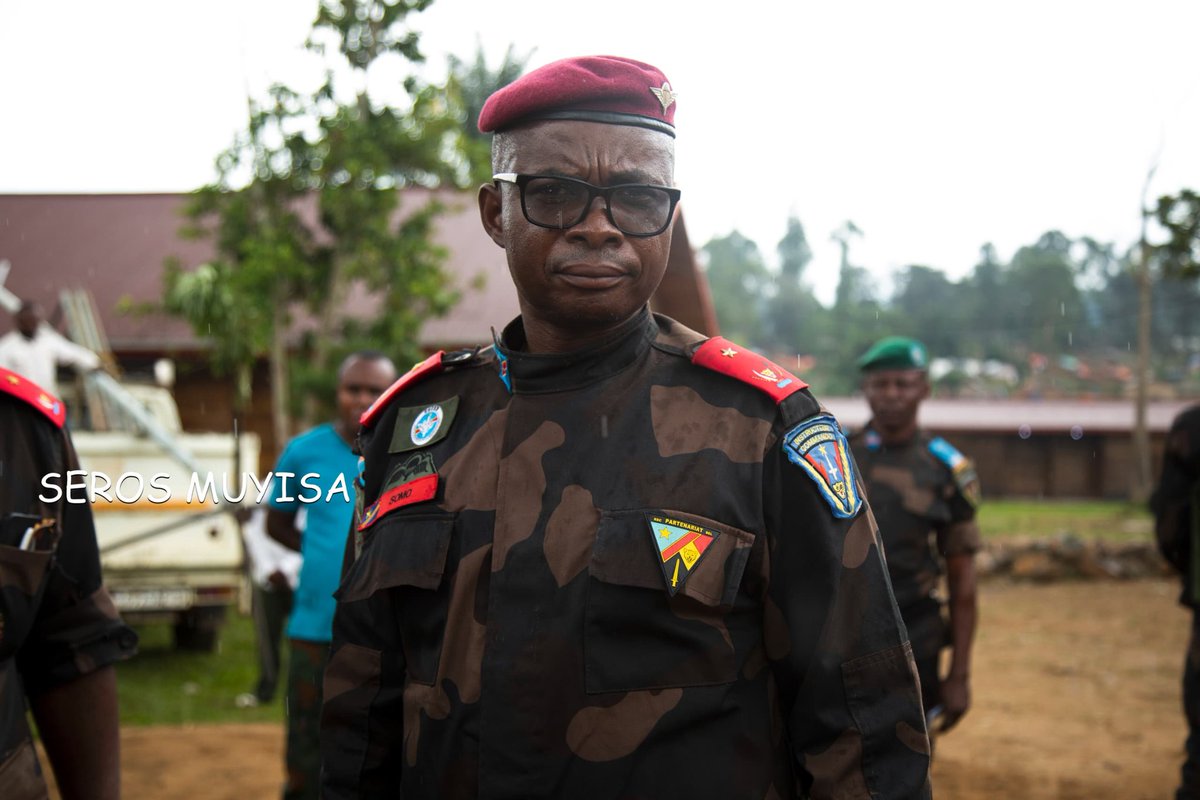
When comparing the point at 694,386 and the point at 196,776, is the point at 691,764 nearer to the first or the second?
the point at 694,386

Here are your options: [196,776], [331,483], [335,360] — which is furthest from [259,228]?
[331,483]

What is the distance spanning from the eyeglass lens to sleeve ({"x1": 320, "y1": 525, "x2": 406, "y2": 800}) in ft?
2.11

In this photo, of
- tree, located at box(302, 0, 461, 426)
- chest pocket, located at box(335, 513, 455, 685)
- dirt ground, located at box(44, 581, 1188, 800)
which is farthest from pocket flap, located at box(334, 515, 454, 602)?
tree, located at box(302, 0, 461, 426)

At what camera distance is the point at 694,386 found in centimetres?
177

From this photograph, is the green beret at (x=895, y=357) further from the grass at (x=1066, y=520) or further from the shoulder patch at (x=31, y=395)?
the grass at (x=1066, y=520)

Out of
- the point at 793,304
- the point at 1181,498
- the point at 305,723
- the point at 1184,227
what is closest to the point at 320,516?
the point at 305,723

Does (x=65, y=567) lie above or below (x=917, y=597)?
above

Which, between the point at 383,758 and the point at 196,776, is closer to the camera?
the point at 383,758

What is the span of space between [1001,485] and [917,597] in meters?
26.0

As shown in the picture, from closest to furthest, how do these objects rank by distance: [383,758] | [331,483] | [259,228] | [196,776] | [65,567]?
[383,758] → [65,567] → [331,483] → [196,776] → [259,228]

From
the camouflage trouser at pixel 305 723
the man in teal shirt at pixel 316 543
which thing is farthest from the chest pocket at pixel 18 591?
the camouflage trouser at pixel 305 723

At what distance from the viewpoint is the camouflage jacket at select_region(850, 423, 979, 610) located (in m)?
4.45

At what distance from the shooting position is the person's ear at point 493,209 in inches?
75.4

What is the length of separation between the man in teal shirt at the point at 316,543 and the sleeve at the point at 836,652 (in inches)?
95.7
